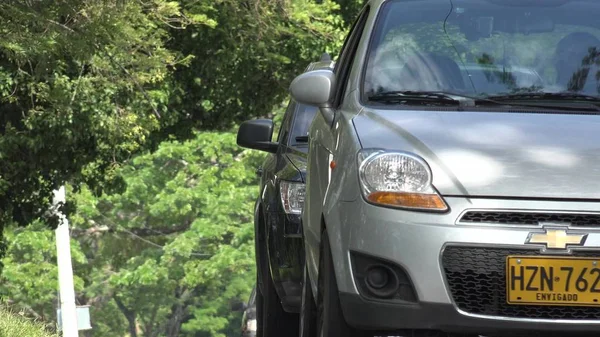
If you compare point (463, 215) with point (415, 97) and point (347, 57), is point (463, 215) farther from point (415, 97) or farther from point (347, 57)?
point (347, 57)

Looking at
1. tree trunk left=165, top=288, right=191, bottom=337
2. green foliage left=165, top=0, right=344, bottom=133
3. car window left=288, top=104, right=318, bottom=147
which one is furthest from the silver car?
tree trunk left=165, top=288, right=191, bottom=337

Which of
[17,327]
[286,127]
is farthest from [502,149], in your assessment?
[17,327]

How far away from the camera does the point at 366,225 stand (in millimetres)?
5258

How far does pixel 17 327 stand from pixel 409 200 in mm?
7642

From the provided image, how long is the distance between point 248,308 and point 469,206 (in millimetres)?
9148

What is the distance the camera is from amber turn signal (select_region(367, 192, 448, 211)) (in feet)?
17.0

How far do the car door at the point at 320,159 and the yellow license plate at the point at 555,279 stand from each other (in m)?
1.00

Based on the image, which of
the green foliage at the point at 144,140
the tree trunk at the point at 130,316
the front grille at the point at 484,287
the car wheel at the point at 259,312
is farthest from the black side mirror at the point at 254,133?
the tree trunk at the point at 130,316

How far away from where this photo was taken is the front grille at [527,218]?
5.14 metres

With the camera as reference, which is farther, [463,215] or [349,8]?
[349,8]

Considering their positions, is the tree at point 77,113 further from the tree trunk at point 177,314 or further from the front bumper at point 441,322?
the tree trunk at point 177,314

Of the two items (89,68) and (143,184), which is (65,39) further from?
(143,184)

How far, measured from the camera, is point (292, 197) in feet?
→ 27.7

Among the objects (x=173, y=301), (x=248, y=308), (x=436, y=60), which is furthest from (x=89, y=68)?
(x=173, y=301)
